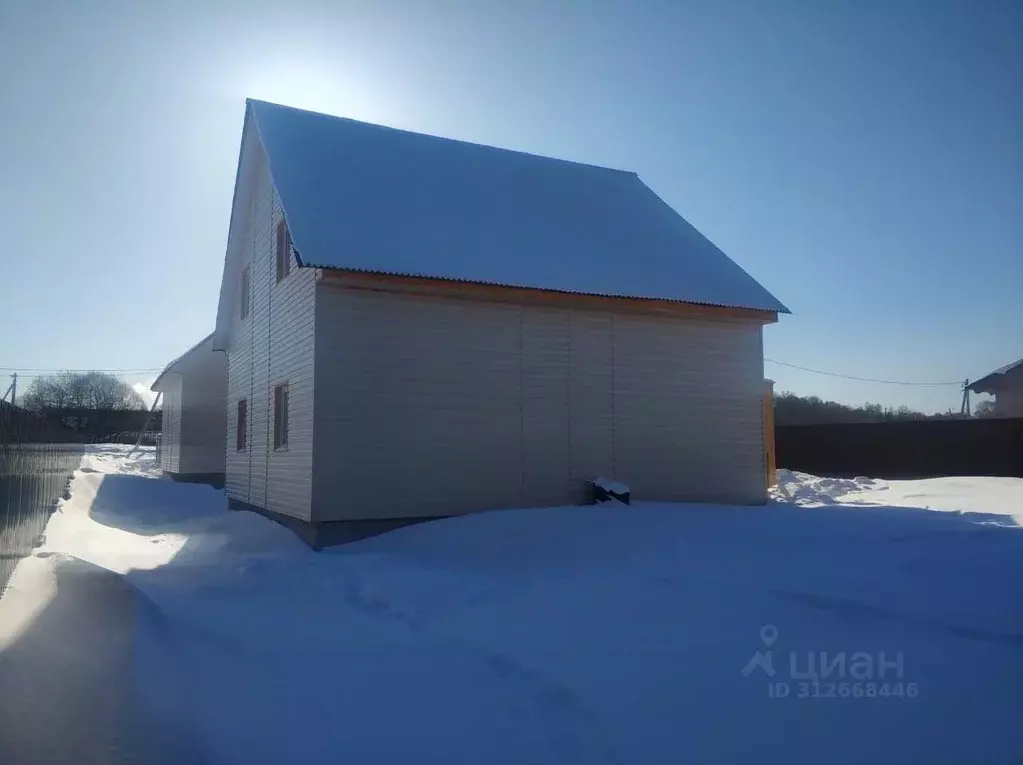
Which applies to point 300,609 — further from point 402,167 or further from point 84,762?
point 402,167

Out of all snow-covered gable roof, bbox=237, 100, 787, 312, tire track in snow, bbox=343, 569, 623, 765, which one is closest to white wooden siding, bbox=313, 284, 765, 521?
snow-covered gable roof, bbox=237, 100, 787, 312

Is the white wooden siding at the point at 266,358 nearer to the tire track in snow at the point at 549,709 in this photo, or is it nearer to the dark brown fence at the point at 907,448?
the tire track in snow at the point at 549,709

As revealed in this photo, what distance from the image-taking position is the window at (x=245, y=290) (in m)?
17.2

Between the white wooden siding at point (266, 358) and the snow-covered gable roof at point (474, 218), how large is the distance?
1026 millimetres

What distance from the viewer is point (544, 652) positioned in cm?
602

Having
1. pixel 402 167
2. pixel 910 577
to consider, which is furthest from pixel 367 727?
pixel 402 167

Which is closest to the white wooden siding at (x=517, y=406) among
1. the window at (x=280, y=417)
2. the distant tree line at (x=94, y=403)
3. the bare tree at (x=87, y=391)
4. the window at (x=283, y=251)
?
the window at (x=280, y=417)

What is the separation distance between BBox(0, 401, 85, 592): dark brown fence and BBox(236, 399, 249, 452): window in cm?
353

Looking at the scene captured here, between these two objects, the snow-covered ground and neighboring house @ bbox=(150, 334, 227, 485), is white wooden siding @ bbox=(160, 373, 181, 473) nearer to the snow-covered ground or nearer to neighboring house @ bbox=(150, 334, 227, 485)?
neighboring house @ bbox=(150, 334, 227, 485)

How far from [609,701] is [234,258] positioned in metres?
15.4

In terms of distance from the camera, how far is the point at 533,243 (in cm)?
1385

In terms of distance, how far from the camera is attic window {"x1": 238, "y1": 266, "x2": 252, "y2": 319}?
56.4 ft

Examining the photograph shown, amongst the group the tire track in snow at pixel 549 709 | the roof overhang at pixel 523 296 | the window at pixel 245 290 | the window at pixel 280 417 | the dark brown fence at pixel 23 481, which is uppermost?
the window at pixel 245 290

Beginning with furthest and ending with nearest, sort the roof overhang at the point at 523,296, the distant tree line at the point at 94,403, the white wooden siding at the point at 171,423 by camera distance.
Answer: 1. the distant tree line at the point at 94,403
2. the white wooden siding at the point at 171,423
3. the roof overhang at the point at 523,296
